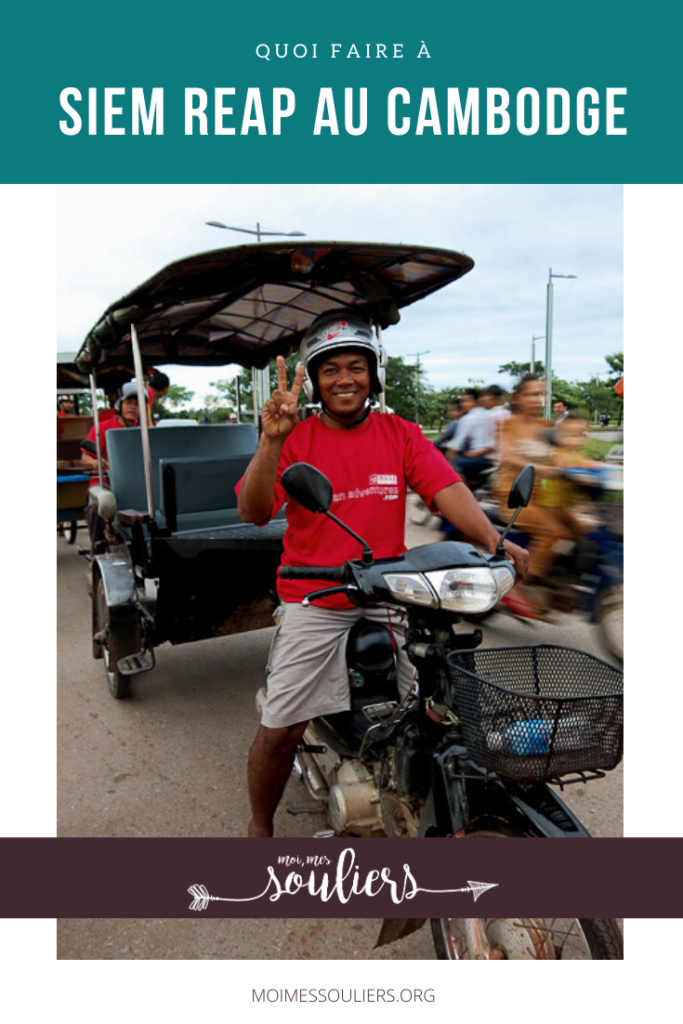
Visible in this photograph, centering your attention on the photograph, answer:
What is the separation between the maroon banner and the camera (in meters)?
1.56

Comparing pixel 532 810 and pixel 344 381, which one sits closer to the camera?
pixel 532 810

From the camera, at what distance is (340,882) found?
166 cm

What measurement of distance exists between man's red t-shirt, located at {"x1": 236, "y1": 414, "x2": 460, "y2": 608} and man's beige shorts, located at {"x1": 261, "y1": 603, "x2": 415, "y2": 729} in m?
0.06

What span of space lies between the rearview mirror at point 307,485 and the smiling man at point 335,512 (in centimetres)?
49

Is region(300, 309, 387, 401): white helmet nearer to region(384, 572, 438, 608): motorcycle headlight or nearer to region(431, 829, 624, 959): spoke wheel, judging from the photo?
region(384, 572, 438, 608): motorcycle headlight

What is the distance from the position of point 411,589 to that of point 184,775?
201 centimetres

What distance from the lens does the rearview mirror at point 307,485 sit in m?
1.55

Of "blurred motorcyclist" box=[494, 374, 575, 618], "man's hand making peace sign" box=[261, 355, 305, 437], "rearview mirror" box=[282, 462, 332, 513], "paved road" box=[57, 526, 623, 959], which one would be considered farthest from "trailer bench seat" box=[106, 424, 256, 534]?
"rearview mirror" box=[282, 462, 332, 513]

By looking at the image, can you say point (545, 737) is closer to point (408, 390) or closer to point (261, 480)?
point (261, 480)

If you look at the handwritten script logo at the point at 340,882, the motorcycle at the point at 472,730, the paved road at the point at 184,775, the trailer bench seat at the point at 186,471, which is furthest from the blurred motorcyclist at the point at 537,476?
the handwritten script logo at the point at 340,882

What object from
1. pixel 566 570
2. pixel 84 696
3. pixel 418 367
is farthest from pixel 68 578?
pixel 566 570

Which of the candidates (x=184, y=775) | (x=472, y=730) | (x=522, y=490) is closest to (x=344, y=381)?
(x=522, y=490)

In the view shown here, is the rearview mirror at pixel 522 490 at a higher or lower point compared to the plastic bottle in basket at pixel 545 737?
higher

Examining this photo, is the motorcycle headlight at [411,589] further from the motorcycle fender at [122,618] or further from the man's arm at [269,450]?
the motorcycle fender at [122,618]
